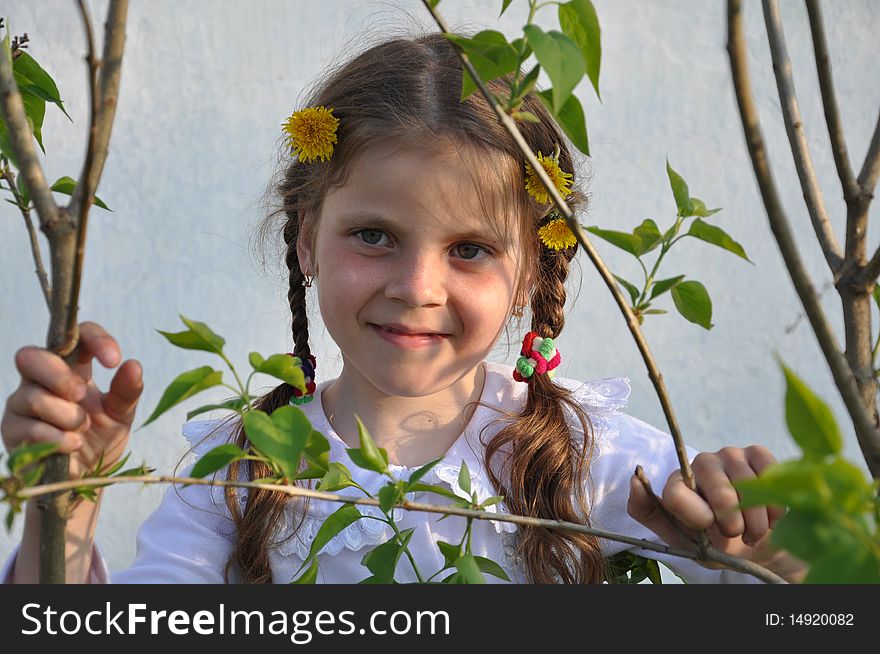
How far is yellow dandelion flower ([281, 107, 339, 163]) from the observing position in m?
0.81

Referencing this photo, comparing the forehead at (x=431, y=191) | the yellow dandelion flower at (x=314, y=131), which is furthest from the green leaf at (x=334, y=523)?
the yellow dandelion flower at (x=314, y=131)

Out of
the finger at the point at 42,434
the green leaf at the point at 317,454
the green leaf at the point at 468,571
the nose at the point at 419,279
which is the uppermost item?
the nose at the point at 419,279

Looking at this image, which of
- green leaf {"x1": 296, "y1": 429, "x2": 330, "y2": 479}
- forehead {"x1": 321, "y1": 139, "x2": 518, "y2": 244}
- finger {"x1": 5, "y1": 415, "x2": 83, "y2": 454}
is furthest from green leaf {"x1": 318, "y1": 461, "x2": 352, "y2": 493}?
forehead {"x1": 321, "y1": 139, "x2": 518, "y2": 244}

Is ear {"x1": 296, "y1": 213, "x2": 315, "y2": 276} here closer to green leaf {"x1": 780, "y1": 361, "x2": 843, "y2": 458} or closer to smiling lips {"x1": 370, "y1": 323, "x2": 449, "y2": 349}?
smiling lips {"x1": 370, "y1": 323, "x2": 449, "y2": 349}

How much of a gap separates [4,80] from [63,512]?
0.50ft

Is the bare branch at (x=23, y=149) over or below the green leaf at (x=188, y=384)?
over

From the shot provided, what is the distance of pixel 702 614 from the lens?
40 cm

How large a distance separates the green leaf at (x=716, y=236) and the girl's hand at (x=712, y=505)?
0.13 metres

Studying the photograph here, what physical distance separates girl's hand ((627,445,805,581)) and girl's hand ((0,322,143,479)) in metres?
0.25

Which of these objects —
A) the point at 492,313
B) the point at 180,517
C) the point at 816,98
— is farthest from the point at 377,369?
the point at 816,98

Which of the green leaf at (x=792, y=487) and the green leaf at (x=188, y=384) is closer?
the green leaf at (x=792, y=487)

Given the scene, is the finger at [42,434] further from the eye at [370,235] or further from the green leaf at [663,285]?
the eye at [370,235]

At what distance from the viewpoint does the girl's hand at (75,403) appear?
0.41 meters

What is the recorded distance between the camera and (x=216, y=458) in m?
0.35
